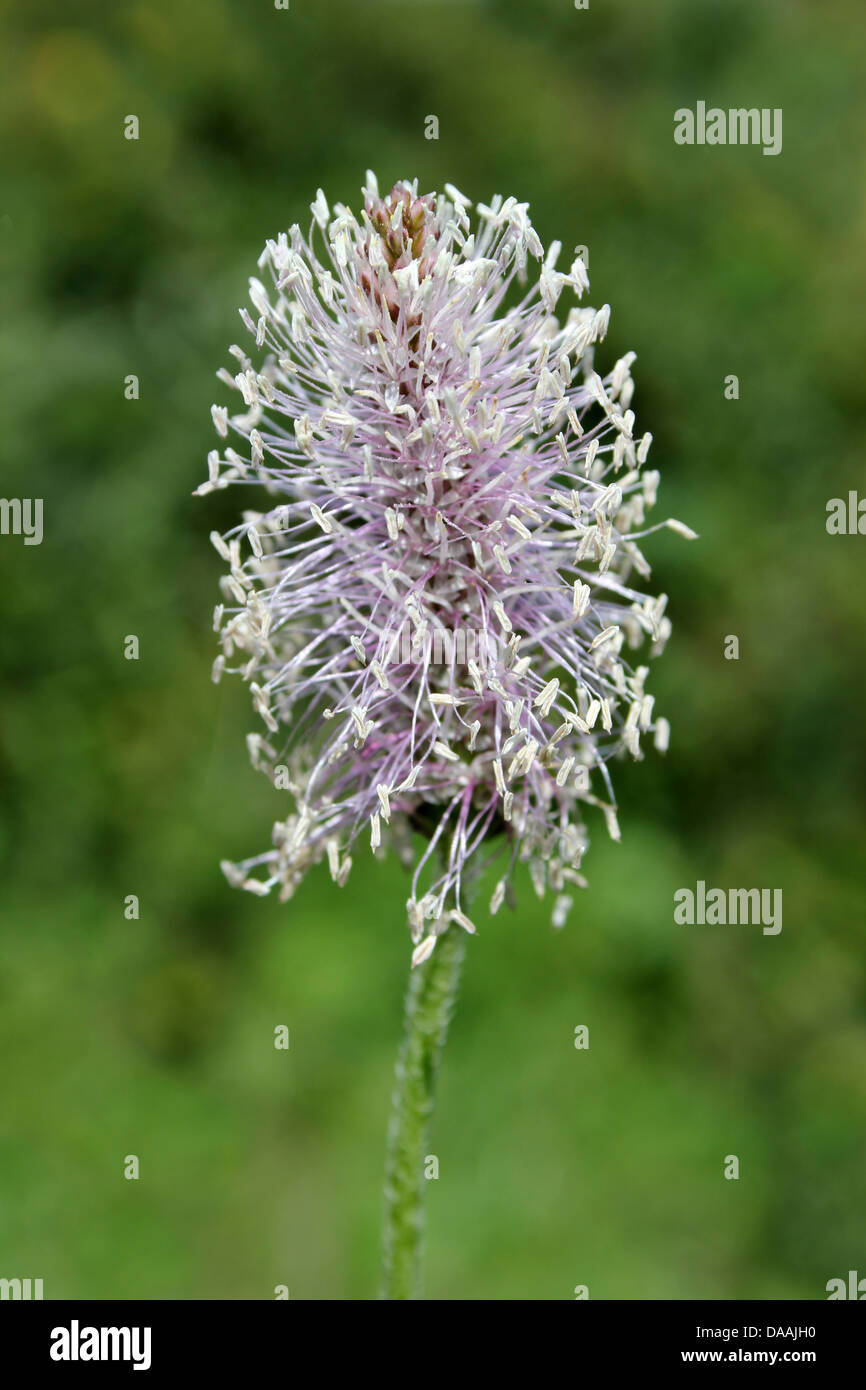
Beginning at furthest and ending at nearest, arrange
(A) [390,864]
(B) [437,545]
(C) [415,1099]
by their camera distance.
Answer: (A) [390,864], (C) [415,1099], (B) [437,545]

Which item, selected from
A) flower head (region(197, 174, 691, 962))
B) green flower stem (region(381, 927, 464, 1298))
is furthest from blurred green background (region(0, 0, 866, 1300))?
flower head (region(197, 174, 691, 962))

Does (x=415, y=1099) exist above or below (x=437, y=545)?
below

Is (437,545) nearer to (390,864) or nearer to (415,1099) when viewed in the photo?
(415,1099)

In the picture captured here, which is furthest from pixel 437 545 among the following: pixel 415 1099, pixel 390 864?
pixel 390 864

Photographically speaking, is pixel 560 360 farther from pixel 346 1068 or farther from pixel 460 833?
pixel 346 1068

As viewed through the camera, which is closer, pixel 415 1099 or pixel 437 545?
pixel 437 545
